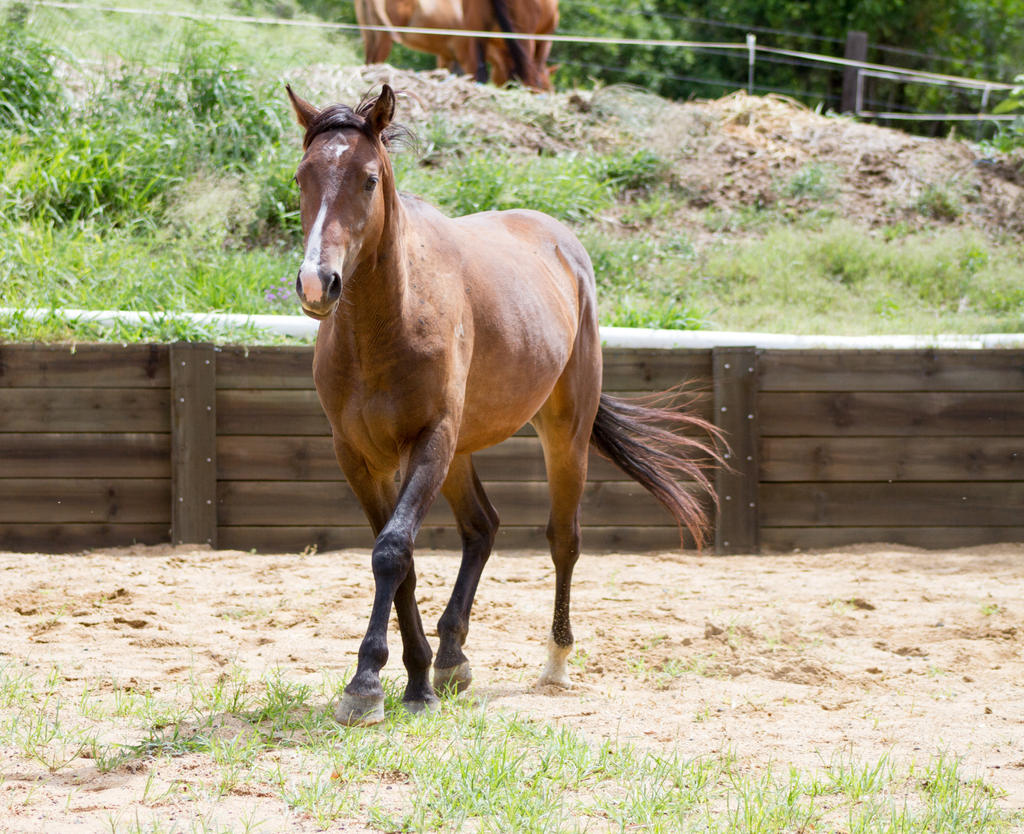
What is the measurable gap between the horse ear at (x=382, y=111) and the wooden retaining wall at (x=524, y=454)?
11.1 feet

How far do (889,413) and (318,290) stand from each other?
15.8 feet

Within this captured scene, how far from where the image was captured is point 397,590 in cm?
356

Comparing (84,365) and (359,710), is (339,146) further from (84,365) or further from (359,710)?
(84,365)

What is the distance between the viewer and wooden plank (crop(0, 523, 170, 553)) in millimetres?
6363

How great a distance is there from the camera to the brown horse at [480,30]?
1365 centimetres

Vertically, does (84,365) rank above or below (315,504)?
above

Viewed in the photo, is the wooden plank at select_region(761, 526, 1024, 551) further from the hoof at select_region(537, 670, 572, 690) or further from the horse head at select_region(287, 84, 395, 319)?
the horse head at select_region(287, 84, 395, 319)

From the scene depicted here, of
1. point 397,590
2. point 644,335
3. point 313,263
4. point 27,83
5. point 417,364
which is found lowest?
point 397,590

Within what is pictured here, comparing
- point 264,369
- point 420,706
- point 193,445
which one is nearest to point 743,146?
point 264,369

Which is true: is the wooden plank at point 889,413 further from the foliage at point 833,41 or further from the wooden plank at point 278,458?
the foliage at point 833,41

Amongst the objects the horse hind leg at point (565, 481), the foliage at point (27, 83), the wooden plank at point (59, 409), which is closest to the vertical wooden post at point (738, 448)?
→ the horse hind leg at point (565, 481)

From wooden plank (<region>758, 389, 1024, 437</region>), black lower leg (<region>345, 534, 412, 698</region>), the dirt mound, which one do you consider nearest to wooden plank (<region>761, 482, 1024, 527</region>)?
wooden plank (<region>758, 389, 1024, 437</region>)

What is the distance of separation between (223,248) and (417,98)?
3264 millimetres

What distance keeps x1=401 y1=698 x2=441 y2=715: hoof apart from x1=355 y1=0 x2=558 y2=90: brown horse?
11242 mm
